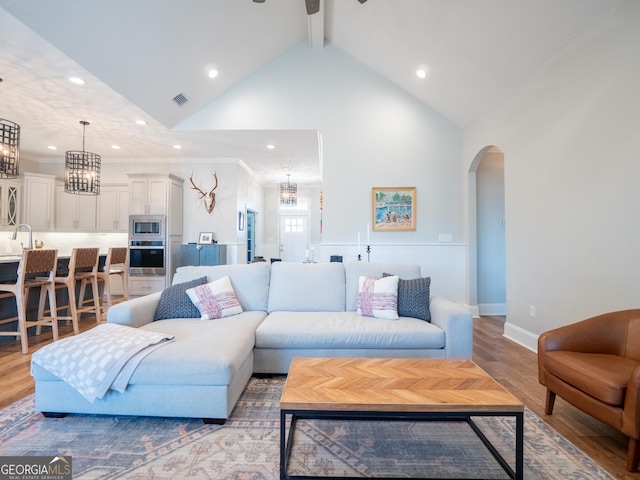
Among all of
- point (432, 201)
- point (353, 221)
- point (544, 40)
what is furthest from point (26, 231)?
point (544, 40)

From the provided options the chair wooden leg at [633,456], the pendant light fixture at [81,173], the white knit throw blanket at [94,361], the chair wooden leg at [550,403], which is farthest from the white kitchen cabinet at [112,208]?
the chair wooden leg at [633,456]

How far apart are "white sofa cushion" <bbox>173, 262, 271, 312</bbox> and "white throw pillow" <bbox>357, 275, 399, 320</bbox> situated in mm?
919

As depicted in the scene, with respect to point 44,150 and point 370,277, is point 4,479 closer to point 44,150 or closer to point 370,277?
point 370,277

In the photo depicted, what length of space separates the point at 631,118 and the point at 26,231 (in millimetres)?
8674

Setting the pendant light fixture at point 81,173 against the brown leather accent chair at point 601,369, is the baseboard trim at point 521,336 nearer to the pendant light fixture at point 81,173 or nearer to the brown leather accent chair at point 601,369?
the brown leather accent chair at point 601,369

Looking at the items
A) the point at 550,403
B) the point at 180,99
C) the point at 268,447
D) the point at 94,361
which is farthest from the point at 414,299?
the point at 180,99

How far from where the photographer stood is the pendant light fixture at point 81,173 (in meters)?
4.47

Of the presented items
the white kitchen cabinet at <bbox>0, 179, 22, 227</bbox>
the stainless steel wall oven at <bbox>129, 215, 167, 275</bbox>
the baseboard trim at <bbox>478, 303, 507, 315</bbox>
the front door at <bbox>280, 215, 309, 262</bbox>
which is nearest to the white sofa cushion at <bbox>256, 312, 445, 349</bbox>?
the baseboard trim at <bbox>478, 303, 507, 315</bbox>

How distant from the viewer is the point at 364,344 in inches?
92.1

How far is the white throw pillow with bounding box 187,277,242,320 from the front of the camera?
8.60 feet

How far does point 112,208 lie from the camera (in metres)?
6.31

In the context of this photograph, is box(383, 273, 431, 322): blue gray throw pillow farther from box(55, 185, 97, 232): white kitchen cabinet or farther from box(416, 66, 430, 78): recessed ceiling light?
box(55, 185, 97, 232): white kitchen cabinet

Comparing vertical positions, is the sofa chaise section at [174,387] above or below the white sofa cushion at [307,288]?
below

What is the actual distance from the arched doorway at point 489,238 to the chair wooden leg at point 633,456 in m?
3.33
